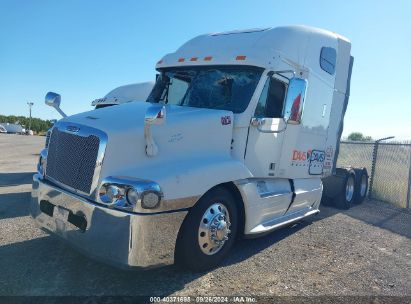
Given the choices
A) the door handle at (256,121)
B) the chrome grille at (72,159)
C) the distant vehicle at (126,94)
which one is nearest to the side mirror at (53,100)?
the chrome grille at (72,159)

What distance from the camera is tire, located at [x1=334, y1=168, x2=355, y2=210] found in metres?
9.41

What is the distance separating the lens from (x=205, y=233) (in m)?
4.36

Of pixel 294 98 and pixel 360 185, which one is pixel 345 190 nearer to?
pixel 360 185

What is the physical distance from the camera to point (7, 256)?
4719mm

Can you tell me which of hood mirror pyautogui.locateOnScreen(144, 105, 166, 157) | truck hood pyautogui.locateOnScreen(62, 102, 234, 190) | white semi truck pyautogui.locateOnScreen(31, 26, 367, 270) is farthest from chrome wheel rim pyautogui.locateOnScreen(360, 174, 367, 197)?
hood mirror pyautogui.locateOnScreen(144, 105, 166, 157)

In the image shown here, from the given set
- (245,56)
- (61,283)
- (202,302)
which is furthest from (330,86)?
(61,283)

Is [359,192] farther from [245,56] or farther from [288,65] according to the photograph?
[245,56]

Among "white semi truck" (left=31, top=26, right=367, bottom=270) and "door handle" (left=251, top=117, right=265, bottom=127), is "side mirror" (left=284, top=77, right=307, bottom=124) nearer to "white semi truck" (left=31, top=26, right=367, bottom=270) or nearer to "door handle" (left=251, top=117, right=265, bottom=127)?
"white semi truck" (left=31, top=26, right=367, bottom=270)

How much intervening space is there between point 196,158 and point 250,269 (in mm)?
1599

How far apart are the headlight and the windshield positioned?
6.45 ft

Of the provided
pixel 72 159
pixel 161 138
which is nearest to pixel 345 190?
pixel 161 138

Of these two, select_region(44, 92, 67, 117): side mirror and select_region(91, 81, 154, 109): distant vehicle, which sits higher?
select_region(91, 81, 154, 109): distant vehicle

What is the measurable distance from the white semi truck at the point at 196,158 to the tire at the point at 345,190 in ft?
8.41

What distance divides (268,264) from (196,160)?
1787 mm
